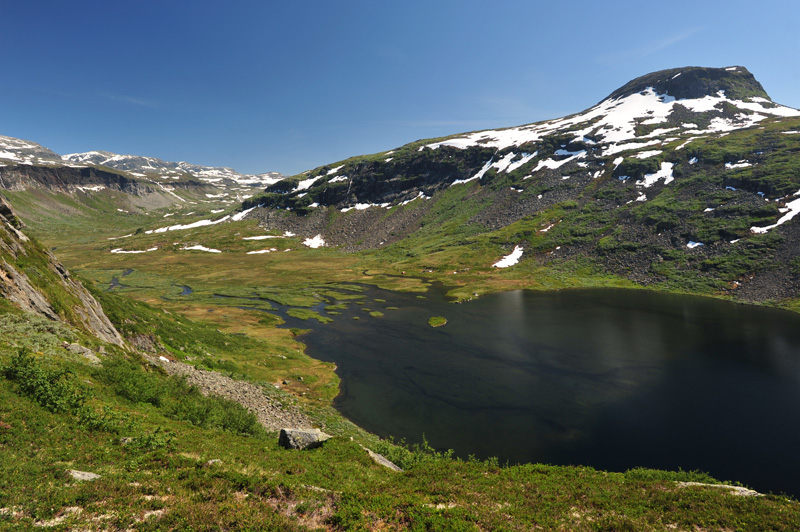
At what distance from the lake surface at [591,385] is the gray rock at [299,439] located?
16.0 meters

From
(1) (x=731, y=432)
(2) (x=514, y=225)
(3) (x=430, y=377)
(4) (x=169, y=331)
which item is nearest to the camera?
(1) (x=731, y=432)

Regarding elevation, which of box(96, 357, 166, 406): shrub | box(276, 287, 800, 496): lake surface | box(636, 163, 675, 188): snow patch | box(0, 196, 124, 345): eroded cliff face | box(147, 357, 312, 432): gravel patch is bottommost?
box(276, 287, 800, 496): lake surface

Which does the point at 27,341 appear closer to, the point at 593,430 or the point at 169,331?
the point at 169,331

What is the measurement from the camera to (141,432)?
16.3 metres

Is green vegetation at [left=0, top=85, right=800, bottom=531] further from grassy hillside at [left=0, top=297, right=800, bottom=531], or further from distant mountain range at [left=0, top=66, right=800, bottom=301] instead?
distant mountain range at [left=0, top=66, right=800, bottom=301]

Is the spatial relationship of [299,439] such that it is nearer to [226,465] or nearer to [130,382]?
[226,465]

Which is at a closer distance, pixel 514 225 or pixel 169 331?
pixel 169 331

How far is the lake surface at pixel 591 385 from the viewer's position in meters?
32.3

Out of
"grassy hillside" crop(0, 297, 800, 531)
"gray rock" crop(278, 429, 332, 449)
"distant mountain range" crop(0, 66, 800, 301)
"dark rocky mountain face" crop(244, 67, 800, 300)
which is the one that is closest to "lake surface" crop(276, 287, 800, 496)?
"grassy hillside" crop(0, 297, 800, 531)

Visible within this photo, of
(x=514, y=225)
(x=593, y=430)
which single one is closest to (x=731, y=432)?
(x=593, y=430)

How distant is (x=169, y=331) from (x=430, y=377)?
36365 mm

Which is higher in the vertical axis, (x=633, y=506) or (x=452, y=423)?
(x=633, y=506)

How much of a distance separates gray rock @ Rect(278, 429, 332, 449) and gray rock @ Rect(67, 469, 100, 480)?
10024 millimetres

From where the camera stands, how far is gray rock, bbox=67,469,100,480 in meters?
11.6
